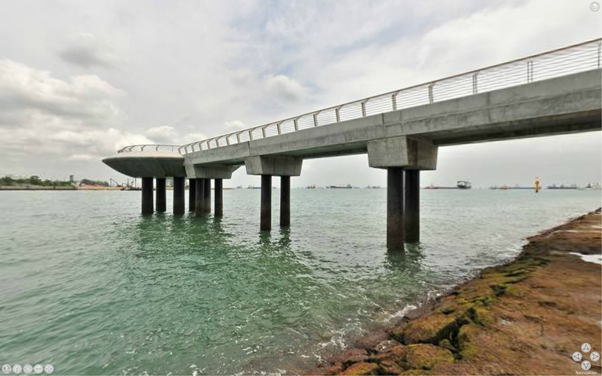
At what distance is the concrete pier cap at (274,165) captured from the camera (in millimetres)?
18980

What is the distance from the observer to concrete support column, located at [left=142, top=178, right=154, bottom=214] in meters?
30.9

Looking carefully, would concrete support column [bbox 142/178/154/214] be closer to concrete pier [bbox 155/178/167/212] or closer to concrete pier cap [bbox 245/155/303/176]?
concrete pier [bbox 155/178/167/212]

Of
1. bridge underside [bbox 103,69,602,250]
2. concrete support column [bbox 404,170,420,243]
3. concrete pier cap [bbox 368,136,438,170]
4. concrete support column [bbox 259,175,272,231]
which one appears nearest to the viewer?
bridge underside [bbox 103,69,602,250]

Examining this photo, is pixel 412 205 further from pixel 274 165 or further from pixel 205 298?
pixel 205 298

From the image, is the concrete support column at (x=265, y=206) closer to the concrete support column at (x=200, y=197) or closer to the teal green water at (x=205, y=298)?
the teal green water at (x=205, y=298)

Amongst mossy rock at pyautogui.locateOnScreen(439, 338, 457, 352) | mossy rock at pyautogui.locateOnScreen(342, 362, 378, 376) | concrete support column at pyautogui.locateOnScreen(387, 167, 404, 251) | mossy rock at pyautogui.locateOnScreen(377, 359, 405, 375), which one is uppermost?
concrete support column at pyautogui.locateOnScreen(387, 167, 404, 251)

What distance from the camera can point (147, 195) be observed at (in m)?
31.4

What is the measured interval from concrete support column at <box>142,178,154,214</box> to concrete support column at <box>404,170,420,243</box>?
95.2ft

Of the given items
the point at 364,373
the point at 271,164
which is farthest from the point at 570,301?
the point at 271,164

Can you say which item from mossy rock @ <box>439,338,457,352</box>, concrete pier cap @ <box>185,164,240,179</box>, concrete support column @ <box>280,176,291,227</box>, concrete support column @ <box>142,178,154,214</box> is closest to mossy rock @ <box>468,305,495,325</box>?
mossy rock @ <box>439,338,457,352</box>

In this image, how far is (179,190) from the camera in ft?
101

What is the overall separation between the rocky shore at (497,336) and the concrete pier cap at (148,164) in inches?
1101

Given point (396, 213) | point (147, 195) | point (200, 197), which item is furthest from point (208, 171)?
point (396, 213)

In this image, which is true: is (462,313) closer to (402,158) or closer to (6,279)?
(402,158)
